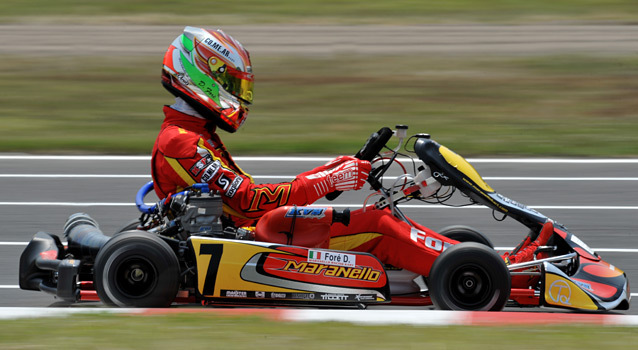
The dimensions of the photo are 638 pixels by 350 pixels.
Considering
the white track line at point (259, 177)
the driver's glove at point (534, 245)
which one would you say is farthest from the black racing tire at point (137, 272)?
the white track line at point (259, 177)

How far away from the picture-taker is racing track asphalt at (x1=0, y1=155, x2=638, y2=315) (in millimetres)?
7359

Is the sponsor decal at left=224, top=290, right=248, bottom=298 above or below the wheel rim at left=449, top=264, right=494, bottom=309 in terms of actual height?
below

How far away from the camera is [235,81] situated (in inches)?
217

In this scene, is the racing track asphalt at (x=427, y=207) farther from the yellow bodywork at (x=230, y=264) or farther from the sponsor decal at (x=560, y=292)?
the yellow bodywork at (x=230, y=264)

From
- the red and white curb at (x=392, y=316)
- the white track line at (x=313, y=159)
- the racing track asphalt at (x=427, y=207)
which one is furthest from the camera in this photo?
the white track line at (x=313, y=159)

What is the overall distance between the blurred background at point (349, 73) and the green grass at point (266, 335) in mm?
5855

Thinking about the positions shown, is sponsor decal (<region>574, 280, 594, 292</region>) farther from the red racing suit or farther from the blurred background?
the blurred background

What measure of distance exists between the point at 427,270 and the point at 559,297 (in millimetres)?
757

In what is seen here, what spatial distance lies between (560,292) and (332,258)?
4.29 feet

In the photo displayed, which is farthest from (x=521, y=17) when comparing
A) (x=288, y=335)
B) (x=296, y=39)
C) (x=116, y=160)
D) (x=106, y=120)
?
(x=288, y=335)

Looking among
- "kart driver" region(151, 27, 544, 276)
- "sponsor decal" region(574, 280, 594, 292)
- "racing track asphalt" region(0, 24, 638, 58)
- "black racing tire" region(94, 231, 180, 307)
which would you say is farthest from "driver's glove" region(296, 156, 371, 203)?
"racing track asphalt" region(0, 24, 638, 58)

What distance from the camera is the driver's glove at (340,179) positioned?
17.3 ft

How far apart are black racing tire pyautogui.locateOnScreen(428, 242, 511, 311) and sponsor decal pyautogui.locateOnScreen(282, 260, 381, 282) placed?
35cm

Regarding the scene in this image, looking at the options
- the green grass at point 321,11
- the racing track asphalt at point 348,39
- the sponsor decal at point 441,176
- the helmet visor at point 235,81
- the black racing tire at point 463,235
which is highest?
the green grass at point 321,11
